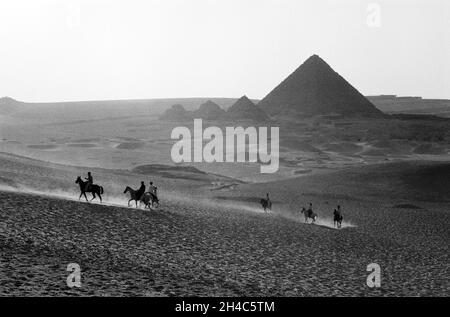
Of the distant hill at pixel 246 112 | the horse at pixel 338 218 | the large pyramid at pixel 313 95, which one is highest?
the large pyramid at pixel 313 95

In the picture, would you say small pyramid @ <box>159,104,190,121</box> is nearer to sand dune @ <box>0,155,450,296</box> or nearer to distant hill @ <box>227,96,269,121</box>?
distant hill @ <box>227,96,269,121</box>

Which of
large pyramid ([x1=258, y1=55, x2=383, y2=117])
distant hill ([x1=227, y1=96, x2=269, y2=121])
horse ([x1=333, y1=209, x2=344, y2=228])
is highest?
large pyramid ([x1=258, y1=55, x2=383, y2=117])

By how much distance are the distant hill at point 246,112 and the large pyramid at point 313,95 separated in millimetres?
7069

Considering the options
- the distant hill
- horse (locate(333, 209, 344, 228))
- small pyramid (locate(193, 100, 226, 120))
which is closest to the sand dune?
horse (locate(333, 209, 344, 228))

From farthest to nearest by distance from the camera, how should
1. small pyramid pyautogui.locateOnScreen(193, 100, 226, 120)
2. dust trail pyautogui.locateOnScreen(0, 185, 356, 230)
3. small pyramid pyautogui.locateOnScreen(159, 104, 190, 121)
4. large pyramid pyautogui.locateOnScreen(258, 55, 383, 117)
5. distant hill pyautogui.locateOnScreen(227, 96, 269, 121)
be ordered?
small pyramid pyautogui.locateOnScreen(159, 104, 190, 121) < small pyramid pyautogui.locateOnScreen(193, 100, 226, 120) < large pyramid pyautogui.locateOnScreen(258, 55, 383, 117) < distant hill pyautogui.locateOnScreen(227, 96, 269, 121) < dust trail pyautogui.locateOnScreen(0, 185, 356, 230)

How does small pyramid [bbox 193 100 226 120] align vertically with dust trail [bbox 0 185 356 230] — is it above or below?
above

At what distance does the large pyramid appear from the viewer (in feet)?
431

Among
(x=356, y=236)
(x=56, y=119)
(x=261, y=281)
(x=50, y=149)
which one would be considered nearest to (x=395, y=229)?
(x=356, y=236)

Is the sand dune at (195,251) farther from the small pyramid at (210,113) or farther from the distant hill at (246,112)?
the small pyramid at (210,113)

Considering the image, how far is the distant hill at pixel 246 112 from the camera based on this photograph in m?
125

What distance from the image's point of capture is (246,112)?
412 feet

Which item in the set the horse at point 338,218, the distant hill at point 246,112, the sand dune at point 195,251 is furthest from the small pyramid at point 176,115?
the horse at point 338,218

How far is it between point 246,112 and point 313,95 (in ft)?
60.0

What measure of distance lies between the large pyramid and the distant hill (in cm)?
707
